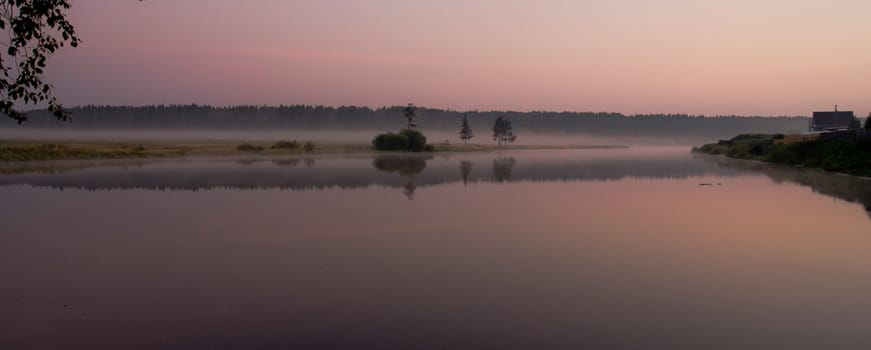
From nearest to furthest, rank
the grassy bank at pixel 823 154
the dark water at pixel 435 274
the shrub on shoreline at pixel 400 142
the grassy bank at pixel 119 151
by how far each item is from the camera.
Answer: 1. the dark water at pixel 435 274
2. the grassy bank at pixel 823 154
3. the grassy bank at pixel 119 151
4. the shrub on shoreline at pixel 400 142

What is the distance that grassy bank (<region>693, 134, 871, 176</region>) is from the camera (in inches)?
1800

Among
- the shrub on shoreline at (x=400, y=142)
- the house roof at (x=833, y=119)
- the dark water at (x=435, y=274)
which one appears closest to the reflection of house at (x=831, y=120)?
the house roof at (x=833, y=119)

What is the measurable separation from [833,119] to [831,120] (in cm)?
31

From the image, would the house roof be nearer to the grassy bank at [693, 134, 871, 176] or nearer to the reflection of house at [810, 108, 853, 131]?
the reflection of house at [810, 108, 853, 131]

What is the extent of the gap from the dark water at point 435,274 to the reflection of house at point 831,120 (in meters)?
73.9

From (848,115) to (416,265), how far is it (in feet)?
327

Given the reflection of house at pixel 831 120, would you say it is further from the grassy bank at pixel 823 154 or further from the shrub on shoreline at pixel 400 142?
the shrub on shoreline at pixel 400 142

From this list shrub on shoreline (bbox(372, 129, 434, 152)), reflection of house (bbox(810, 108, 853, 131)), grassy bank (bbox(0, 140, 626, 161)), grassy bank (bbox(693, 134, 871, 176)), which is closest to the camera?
grassy bank (bbox(693, 134, 871, 176))

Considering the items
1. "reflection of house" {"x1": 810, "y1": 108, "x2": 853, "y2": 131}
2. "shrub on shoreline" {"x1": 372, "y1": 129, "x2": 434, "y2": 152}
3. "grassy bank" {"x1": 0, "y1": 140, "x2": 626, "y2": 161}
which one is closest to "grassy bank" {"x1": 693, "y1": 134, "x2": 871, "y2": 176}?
"reflection of house" {"x1": 810, "y1": 108, "x2": 853, "y2": 131}

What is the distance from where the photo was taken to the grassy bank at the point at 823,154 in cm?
4572

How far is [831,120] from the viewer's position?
305 feet

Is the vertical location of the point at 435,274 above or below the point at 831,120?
below

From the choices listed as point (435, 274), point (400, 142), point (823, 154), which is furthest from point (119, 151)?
point (823, 154)

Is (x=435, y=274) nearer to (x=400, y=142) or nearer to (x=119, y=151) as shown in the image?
(x=119, y=151)
